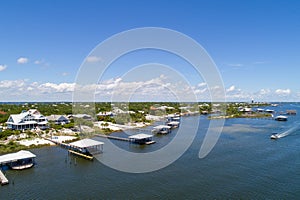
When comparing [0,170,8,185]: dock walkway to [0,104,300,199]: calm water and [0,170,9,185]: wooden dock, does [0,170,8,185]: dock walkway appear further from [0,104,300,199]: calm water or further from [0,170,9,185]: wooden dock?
[0,104,300,199]: calm water

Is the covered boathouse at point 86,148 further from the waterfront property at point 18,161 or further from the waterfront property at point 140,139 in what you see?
the waterfront property at point 140,139

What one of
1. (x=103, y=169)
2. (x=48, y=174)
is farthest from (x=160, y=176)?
(x=48, y=174)

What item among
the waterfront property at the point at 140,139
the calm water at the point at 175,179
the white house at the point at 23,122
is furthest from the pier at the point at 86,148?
the white house at the point at 23,122

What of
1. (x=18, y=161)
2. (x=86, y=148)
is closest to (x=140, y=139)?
(x=86, y=148)

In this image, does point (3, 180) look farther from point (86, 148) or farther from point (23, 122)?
point (23, 122)

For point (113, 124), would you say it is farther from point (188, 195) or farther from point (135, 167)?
point (188, 195)

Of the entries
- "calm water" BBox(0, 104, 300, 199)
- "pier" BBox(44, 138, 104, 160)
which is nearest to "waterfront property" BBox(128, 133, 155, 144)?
"pier" BBox(44, 138, 104, 160)

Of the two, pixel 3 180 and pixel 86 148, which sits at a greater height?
pixel 86 148

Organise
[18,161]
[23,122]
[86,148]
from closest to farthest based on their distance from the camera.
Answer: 1. [18,161]
2. [86,148]
3. [23,122]

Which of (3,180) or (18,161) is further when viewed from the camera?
(18,161)
